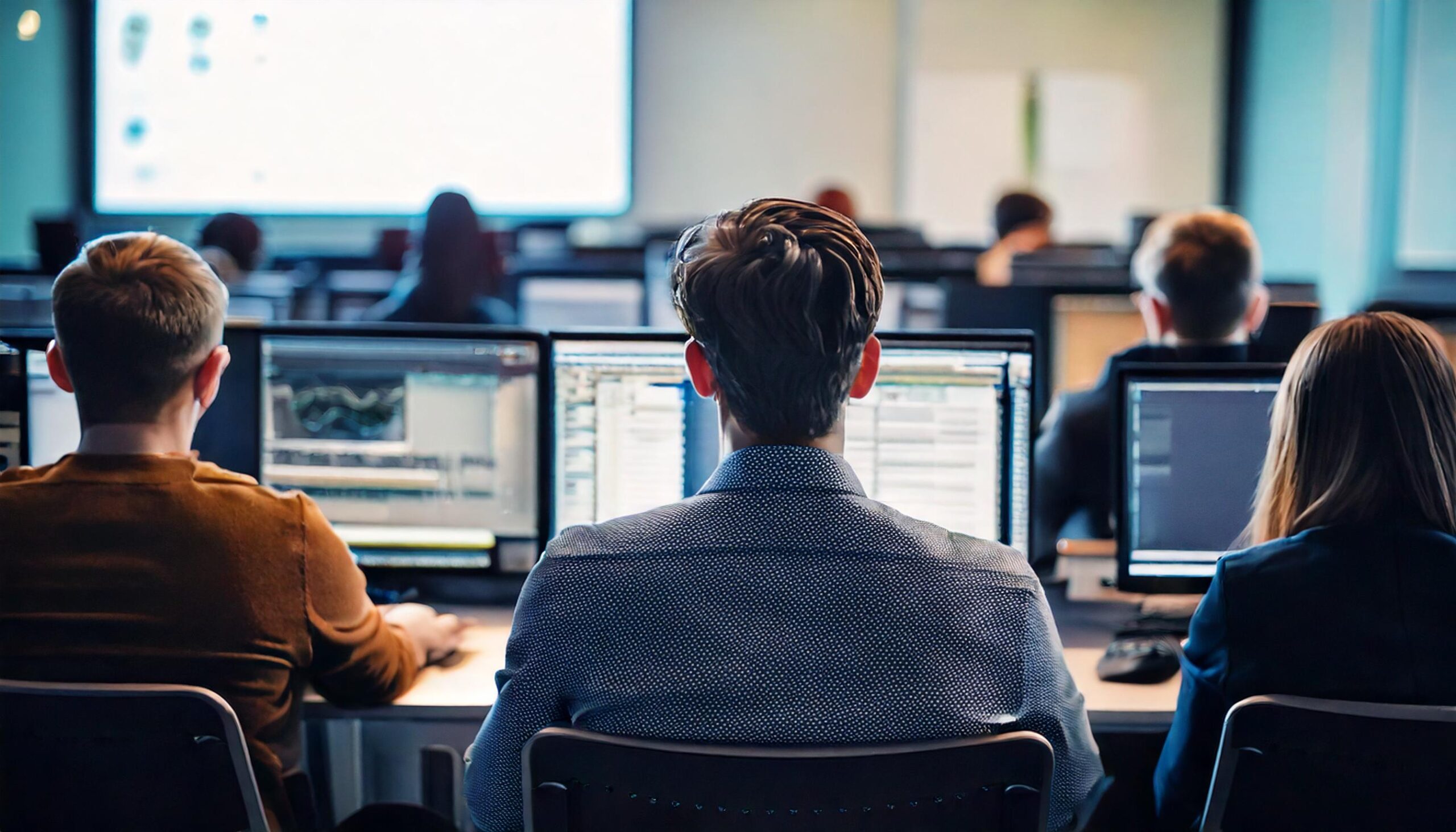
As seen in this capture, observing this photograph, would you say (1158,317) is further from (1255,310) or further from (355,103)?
(355,103)

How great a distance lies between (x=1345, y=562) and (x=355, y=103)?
19.9 ft

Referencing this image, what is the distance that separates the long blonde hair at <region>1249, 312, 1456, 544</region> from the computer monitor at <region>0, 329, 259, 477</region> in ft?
4.48

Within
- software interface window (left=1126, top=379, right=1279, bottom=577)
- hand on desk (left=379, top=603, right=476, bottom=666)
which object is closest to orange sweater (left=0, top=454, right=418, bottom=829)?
hand on desk (left=379, top=603, right=476, bottom=666)

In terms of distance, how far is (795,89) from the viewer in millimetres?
6738

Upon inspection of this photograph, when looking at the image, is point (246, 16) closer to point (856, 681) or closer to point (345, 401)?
point (345, 401)

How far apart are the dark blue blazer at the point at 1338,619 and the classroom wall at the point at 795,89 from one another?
18.4ft

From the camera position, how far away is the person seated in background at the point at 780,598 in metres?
0.96

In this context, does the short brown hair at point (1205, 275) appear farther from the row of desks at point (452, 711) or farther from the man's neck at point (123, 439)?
the man's neck at point (123, 439)

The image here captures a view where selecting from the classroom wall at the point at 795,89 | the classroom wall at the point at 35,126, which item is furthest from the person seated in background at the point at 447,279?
the classroom wall at the point at 35,126

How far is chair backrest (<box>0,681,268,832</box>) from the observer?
1107 millimetres

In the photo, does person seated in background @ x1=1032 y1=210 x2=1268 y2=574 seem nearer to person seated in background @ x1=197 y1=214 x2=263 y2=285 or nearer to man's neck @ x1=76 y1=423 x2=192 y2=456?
man's neck @ x1=76 y1=423 x2=192 y2=456

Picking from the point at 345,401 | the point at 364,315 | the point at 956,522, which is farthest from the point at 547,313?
the point at 956,522

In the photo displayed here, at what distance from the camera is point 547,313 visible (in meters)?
2.71

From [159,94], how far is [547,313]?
15.3ft
